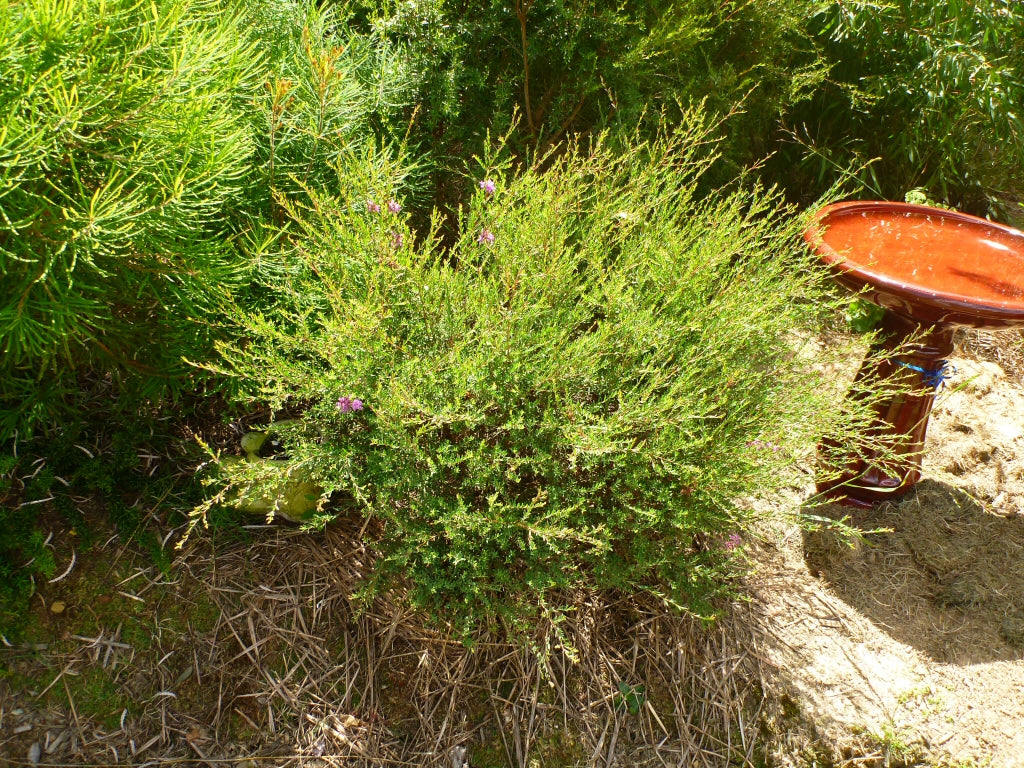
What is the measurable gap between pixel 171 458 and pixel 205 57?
3.65ft

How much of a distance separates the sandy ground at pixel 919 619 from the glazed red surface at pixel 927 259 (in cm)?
43

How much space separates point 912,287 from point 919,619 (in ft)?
3.68

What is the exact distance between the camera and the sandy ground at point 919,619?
231cm

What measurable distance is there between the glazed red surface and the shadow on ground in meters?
0.76

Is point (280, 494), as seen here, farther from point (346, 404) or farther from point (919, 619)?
point (919, 619)

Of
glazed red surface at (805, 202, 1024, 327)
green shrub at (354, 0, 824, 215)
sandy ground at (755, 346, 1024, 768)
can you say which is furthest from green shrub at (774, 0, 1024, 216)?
sandy ground at (755, 346, 1024, 768)

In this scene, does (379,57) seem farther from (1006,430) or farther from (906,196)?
(1006,430)

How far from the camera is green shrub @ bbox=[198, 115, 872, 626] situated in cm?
182

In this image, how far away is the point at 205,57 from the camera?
Result: 2.00 meters

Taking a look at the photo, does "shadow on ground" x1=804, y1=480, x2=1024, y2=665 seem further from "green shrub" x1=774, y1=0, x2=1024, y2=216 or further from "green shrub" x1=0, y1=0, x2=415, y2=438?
"green shrub" x1=0, y1=0, x2=415, y2=438

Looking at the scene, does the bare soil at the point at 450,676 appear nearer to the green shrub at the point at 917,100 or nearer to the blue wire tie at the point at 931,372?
the blue wire tie at the point at 931,372

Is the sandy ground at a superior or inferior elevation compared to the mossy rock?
inferior

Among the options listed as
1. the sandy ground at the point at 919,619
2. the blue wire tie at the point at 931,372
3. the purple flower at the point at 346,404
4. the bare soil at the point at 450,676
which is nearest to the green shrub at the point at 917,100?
the blue wire tie at the point at 931,372

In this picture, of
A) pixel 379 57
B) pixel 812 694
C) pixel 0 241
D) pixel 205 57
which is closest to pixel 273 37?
pixel 379 57
